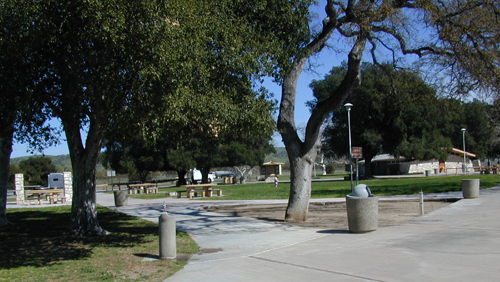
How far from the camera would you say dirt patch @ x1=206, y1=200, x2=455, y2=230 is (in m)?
13.2

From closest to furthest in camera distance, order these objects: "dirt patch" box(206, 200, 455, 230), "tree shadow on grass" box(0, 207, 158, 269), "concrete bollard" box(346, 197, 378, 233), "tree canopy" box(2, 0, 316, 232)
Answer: "tree canopy" box(2, 0, 316, 232), "tree shadow on grass" box(0, 207, 158, 269), "concrete bollard" box(346, 197, 378, 233), "dirt patch" box(206, 200, 455, 230)

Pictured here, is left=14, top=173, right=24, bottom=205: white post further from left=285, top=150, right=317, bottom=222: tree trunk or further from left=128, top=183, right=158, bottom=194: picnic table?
left=285, top=150, right=317, bottom=222: tree trunk

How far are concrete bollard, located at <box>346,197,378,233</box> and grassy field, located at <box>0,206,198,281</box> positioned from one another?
3.85m

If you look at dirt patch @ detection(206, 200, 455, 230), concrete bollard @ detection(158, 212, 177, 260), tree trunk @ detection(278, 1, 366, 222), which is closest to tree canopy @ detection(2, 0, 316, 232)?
concrete bollard @ detection(158, 212, 177, 260)

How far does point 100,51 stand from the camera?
8922 millimetres

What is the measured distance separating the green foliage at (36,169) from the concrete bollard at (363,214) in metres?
81.6

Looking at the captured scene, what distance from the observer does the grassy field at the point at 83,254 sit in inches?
309

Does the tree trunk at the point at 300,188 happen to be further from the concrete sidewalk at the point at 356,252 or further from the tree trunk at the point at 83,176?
the tree trunk at the point at 83,176

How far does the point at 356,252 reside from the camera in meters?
8.53

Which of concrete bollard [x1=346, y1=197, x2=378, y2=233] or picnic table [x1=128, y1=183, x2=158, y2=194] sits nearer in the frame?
concrete bollard [x1=346, y1=197, x2=378, y2=233]

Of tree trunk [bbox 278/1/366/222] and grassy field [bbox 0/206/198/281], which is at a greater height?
tree trunk [bbox 278/1/366/222]

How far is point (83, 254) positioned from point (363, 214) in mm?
6528

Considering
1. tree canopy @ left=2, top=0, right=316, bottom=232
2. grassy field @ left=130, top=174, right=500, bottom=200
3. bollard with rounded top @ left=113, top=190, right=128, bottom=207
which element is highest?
tree canopy @ left=2, top=0, right=316, bottom=232

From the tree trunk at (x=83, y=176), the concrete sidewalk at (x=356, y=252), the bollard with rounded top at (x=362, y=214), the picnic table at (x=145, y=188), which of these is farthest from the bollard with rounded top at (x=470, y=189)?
the picnic table at (x=145, y=188)
